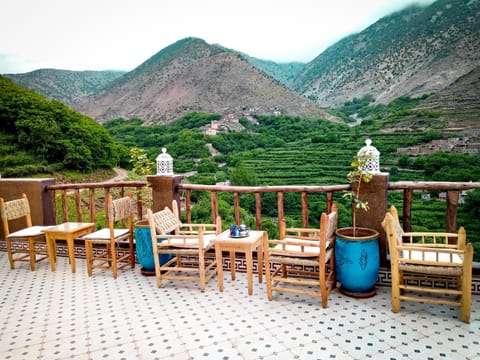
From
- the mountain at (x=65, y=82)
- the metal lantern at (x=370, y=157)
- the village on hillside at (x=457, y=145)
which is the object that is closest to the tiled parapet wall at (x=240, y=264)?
the metal lantern at (x=370, y=157)

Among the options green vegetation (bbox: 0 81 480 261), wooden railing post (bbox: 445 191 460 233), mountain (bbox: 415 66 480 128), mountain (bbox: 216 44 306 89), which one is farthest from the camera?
mountain (bbox: 216 44 306 89)

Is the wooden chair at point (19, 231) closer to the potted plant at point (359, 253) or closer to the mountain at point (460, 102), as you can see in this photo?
the potted plant at point (359, 253)

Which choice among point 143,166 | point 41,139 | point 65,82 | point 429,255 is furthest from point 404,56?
point 429,255

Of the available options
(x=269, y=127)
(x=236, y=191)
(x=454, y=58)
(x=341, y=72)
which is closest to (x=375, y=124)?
(x=454, y=58)

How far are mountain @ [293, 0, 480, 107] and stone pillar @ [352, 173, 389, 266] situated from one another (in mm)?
39437

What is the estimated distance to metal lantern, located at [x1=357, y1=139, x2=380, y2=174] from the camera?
299 centimetres

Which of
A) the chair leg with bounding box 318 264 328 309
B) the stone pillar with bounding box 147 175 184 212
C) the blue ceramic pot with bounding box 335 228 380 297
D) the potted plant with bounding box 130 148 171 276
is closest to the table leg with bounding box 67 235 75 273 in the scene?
the potted plant with bounding box 130 148 171 276

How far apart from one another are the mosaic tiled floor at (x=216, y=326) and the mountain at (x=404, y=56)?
132 ft

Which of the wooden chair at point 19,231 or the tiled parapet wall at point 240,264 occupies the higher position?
the wooden chair at point 19,231

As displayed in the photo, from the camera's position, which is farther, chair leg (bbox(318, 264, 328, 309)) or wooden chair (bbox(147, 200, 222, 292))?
wooden chair (bbox(147, 200, 222, 292))

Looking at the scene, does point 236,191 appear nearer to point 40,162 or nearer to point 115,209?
point 115,209

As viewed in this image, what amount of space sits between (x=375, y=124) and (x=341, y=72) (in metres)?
20.4

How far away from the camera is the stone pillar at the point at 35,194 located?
180 inches

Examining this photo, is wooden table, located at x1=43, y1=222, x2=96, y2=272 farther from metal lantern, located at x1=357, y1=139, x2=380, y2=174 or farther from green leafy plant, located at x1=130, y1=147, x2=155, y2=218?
metal lantern, located at x1=357, y1=139, x2=380, y2=174
